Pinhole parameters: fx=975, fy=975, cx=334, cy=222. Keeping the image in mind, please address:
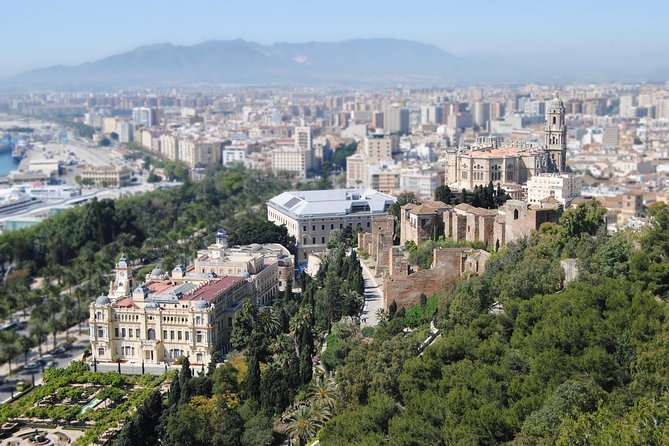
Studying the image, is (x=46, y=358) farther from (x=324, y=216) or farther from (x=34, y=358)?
(x=324, y=216)

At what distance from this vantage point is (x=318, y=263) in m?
28.7

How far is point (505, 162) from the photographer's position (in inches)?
1209

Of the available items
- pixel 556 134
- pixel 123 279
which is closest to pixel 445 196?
pixel 556 134

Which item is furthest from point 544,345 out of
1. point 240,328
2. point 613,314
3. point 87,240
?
point 87,240

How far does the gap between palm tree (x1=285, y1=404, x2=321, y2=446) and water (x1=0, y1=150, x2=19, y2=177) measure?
64.0m

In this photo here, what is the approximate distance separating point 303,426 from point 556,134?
65.7 ft

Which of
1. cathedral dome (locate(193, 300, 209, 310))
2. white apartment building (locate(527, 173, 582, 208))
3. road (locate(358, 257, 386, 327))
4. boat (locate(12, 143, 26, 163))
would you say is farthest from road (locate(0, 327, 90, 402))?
boat (locate(12, 143, 26, 163))

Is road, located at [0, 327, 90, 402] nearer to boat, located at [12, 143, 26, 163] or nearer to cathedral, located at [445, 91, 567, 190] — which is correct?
cathedral, located at [445, 91, 567, 190]

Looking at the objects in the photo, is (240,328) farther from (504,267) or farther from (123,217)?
Answer: (123,217)

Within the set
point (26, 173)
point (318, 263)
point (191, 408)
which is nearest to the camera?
point (191, 408)

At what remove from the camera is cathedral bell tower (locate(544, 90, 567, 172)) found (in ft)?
107

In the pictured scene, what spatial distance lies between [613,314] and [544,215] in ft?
23.4

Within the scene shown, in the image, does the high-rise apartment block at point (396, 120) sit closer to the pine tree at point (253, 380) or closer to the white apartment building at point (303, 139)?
the white apartment building at point (303, 139)

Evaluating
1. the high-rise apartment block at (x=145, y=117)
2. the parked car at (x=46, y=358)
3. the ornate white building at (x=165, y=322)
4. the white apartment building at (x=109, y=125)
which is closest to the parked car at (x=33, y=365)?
the parked car at (x=46, y=358)
